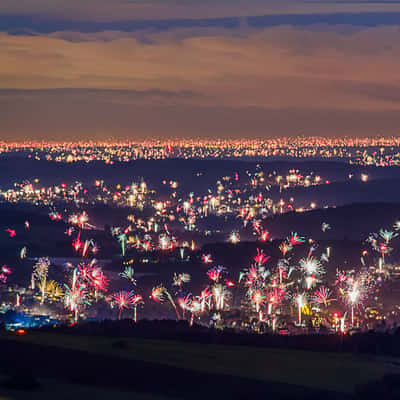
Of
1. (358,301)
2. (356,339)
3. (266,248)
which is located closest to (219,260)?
(266,248)

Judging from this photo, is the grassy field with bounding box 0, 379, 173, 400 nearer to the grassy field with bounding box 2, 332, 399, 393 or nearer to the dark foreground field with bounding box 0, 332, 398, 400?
the dark foreground field with bounding box 0, 332, 398, 400

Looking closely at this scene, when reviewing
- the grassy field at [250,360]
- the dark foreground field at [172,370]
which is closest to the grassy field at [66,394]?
the dark foreground field at [172,370]

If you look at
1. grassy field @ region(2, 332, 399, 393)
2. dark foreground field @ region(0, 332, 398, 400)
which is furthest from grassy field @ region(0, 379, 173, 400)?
grassy field @ region(2, 332, 399, 393)

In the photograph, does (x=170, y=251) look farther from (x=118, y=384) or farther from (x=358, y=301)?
(x=118, y=384)

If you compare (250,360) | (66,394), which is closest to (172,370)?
(250,360)

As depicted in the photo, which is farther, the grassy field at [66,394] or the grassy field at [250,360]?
the grassy field at [250,360]

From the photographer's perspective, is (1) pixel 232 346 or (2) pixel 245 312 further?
(2) pixel 245 312

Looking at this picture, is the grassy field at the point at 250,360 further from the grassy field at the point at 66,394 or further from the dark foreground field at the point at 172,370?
the grassy field at the point at 66,394
